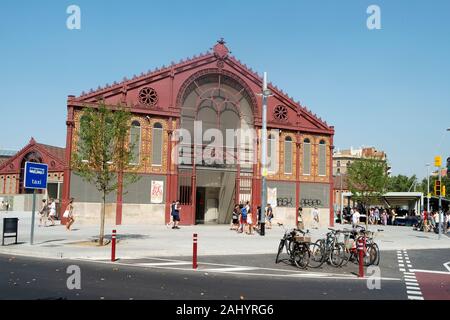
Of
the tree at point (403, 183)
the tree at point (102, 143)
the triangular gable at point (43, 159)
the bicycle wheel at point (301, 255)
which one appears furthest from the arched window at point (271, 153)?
the tree at point (403, 183)

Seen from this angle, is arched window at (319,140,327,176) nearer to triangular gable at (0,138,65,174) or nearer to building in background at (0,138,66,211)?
building in background at (0,138,66,211)

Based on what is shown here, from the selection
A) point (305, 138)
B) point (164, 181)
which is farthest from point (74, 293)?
point (305, 138)

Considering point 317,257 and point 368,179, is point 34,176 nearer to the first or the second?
point 317,257

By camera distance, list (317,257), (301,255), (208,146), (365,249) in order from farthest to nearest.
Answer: (208,146) < (317,257) < (365,249) < (301,255)

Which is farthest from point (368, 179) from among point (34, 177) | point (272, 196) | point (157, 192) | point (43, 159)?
point (43, 159)

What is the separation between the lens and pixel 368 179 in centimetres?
3027

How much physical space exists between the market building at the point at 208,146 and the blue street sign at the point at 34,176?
440 inches

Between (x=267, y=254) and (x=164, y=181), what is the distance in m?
15.6

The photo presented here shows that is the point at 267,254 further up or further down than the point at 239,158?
further down

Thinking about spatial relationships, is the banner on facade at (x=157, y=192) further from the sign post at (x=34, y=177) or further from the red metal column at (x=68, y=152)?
the sign post at (x=34, y=177)

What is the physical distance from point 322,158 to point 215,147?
9.49 metres

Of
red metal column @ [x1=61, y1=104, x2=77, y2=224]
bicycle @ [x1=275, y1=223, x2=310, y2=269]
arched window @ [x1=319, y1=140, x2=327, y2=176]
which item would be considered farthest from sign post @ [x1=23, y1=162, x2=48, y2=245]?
arched window @ [x1=319, y1=140, x2=327, y2=176]
